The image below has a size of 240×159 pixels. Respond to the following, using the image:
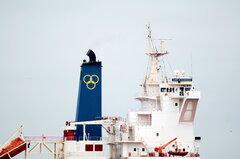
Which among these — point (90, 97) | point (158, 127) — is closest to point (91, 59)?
point (90, 97)

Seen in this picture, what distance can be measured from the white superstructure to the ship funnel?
3.62 feet

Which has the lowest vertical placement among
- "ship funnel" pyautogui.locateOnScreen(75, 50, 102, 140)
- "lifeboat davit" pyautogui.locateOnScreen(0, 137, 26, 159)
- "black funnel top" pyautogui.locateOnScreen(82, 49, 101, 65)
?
"lifeboat davit" pyautogui.locateOnScreen(0, 137, 26, 159)

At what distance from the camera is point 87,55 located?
6875 centimetres

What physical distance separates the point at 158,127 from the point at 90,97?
711 cm

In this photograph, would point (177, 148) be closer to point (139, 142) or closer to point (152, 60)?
point (139, 142)

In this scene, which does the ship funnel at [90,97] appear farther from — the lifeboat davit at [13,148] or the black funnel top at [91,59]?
the lifeboat davit at [13,148]

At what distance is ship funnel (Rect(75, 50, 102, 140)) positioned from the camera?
67.4 metres

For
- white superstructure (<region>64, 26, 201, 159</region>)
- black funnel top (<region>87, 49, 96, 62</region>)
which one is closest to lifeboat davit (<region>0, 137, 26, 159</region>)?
white superstructure (<region>64, 26, 201, 159</region>)

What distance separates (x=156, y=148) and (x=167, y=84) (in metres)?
5.27

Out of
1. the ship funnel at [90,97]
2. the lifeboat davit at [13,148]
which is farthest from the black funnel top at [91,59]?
the lifeboat davit at [13,148]

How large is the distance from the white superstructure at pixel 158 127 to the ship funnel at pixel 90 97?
1.10m

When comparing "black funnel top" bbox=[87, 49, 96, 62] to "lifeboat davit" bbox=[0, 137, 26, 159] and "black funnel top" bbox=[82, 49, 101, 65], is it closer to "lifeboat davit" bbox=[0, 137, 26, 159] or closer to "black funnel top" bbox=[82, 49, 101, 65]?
"black funnel top" bbox=[82, 49, 101, 65]

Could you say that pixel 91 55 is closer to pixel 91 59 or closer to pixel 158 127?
pixel 91 59

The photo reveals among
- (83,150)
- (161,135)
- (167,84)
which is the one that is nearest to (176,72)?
(167,84)
